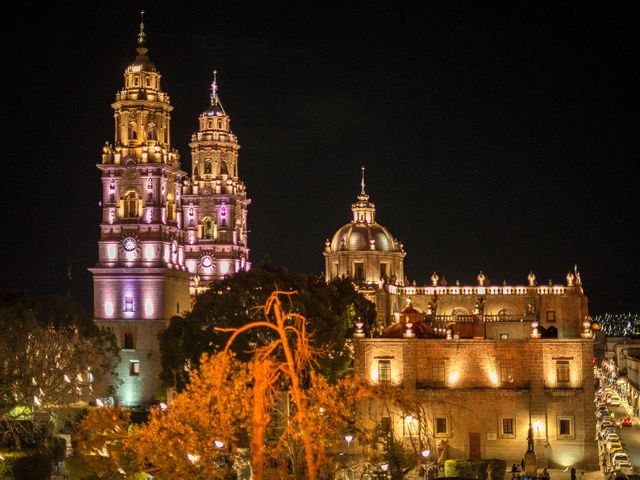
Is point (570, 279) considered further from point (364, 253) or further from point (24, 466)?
point (24, 466)

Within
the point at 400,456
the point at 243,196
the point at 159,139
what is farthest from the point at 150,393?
the point at 400,456

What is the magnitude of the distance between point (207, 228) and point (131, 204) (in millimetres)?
18567

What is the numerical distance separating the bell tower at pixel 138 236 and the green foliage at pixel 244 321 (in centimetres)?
1179

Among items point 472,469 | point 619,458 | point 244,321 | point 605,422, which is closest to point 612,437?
point 619,458

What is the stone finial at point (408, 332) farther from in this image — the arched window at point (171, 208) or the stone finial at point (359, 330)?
the arched window at point (171, 208)

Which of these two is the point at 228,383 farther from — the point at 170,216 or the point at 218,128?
the point at 218,128

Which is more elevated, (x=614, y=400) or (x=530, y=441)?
(x=614, y=400)

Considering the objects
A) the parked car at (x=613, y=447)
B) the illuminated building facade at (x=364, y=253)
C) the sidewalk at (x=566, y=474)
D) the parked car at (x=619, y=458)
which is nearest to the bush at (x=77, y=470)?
the sidewalk at (x=566, y=474)

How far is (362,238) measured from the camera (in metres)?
104

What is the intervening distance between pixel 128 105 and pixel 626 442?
42.9 meters

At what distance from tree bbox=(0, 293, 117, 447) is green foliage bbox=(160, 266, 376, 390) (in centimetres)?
526

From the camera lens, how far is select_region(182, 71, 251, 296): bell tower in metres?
109

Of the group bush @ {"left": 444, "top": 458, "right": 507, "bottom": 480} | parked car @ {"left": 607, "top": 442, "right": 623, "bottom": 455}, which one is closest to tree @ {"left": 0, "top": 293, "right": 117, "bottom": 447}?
bush @ {"left": 444, "top": 458, "right": 507, "bottom": 480}

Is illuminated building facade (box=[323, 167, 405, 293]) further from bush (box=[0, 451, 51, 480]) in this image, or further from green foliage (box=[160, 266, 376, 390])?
bush (box=[0, 451, 51, 480])
